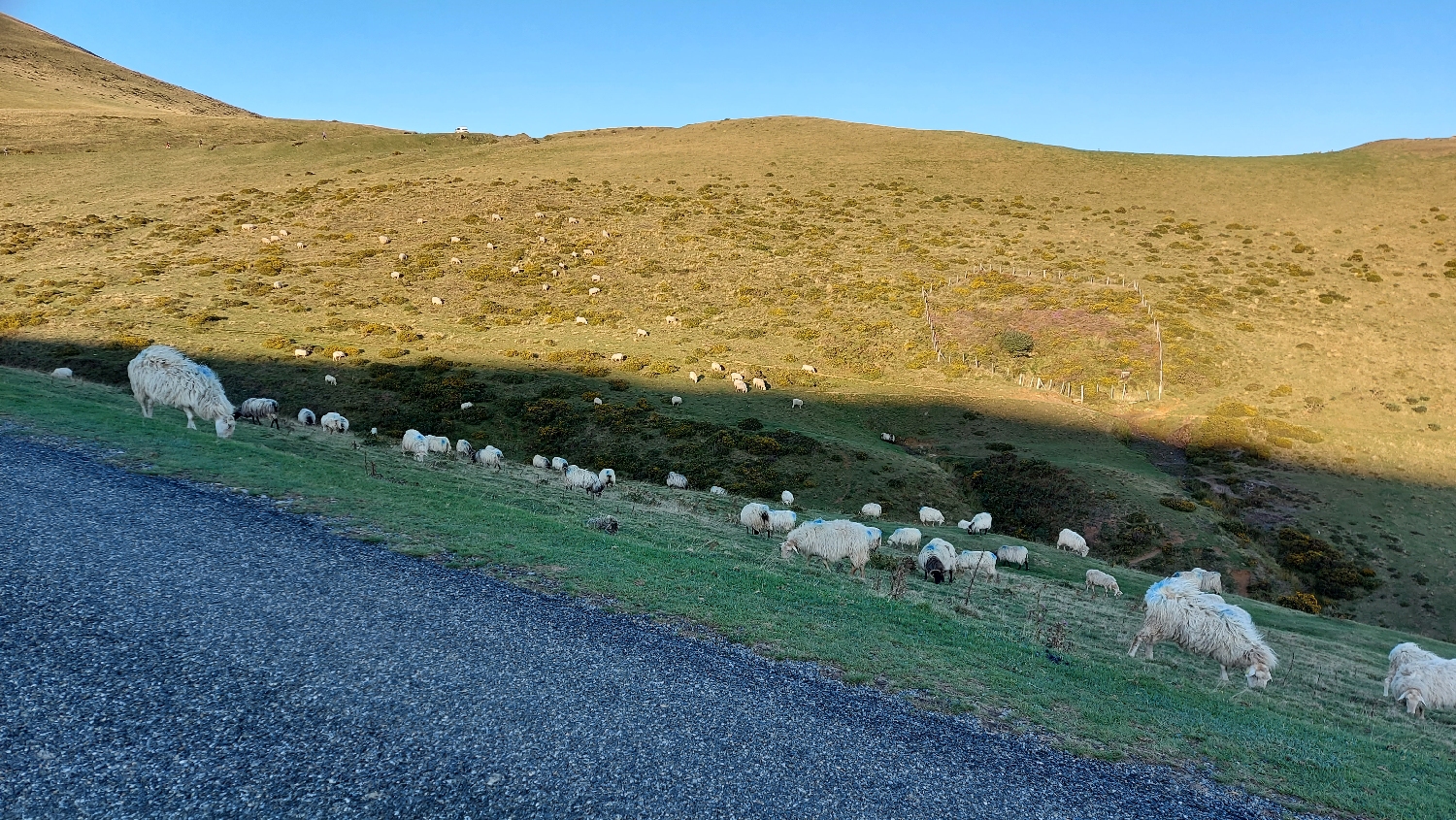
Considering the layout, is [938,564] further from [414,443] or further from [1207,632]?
[414,443]

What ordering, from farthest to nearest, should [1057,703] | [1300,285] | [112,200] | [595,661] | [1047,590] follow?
1. [112,200]
2. [1300,285]
3. [1047,590]
4. [1057,703]
5. [595,661]

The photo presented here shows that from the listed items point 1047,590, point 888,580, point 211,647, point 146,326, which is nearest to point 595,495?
point 888,580

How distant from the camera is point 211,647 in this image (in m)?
9.86

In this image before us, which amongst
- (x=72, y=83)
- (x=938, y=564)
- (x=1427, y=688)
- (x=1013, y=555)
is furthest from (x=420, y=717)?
(x=72, y=83)

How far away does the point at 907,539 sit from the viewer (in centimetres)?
2816

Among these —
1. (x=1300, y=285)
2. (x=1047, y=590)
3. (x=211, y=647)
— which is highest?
(x=1300, y=285)

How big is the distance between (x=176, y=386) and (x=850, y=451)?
32.9m

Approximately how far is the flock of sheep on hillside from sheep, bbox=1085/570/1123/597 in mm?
36

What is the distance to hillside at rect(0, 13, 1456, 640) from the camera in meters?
42.8

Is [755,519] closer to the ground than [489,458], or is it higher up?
closer to the ground

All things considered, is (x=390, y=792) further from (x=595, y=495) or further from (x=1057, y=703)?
(x=595, y=495)

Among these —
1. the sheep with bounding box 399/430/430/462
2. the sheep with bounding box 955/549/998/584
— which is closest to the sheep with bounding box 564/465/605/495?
the sheep with bounding box 399/430/430/462

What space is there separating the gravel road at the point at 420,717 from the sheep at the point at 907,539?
17402 mm

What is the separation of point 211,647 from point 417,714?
3.42 metres
